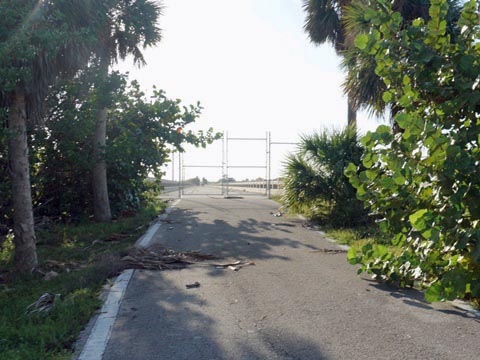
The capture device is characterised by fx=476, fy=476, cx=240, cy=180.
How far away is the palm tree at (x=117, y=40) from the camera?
13.0m

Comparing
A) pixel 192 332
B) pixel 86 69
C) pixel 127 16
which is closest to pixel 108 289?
pixel 192 332

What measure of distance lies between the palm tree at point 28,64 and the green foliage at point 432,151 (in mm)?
Answer: 4676

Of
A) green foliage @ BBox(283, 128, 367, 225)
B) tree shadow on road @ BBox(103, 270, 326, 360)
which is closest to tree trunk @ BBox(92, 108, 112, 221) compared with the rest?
green foliage @ BBox(283, 128, 367, 225)

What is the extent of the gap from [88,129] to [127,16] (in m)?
3.86

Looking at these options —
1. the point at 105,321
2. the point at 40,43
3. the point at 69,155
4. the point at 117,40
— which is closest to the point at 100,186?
the point at 69,155

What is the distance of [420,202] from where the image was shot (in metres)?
5.28

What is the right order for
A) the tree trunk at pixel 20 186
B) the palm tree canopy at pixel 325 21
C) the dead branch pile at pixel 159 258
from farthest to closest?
1. the palm tree canopy at pixel 325 21
2. the tree trunk at pixel 20 186
3. the dead branch pile at pixel 159 258

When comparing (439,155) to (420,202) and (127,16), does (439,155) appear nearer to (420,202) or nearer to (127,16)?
(420,202)

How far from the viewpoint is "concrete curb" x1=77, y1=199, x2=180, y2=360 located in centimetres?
422

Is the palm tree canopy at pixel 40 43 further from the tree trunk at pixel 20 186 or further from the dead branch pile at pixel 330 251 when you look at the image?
the dead branch pile at pixel 330 251

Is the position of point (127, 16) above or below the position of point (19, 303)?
above

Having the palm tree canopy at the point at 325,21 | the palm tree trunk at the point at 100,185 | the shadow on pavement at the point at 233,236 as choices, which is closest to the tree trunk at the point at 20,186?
the shadow on pavement at the point at 233,236

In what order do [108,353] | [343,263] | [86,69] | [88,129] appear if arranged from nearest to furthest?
[108,353] < [343,263] < [86,69] < [88,129]

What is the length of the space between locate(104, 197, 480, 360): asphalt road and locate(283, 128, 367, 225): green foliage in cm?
389
